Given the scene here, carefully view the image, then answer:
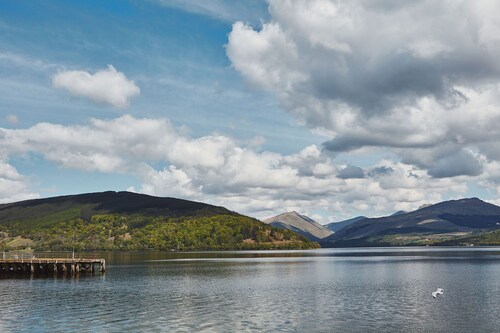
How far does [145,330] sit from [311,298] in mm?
35042

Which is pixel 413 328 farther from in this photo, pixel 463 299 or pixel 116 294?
pixel 116 294

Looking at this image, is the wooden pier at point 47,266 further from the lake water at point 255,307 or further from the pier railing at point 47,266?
the lake water at point 255,307

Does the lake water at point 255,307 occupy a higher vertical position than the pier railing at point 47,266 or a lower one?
lower

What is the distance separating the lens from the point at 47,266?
5979 inches

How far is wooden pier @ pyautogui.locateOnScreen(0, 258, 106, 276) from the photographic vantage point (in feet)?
484

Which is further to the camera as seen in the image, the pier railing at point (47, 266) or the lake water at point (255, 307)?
the pier railing at point (47, 266)

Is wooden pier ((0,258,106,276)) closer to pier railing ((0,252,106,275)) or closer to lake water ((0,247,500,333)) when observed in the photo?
pier railing ((0,252,106,275))

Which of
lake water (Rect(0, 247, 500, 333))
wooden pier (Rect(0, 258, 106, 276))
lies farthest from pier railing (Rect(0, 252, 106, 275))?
lake water (Rect(0, 247, 500, 333))

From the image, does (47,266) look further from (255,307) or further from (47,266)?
(255,307)

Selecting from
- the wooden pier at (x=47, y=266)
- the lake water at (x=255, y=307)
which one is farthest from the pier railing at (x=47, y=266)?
the lake water at (x=255, y=307)

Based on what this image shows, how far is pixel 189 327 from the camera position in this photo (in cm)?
5722

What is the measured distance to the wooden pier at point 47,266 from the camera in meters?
147

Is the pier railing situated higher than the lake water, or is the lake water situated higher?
the pier railing

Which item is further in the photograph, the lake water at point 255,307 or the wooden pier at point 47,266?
the wooden pier at point 47,266
